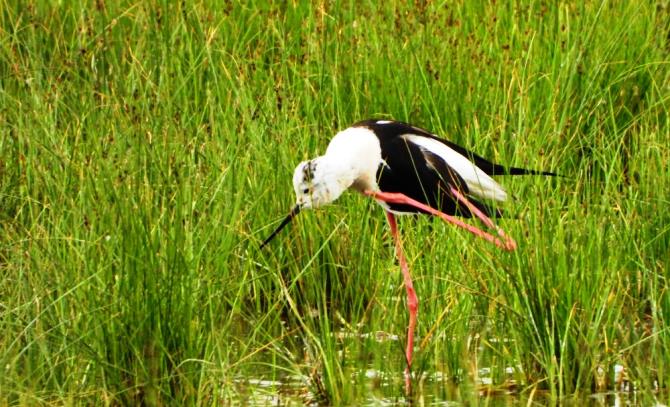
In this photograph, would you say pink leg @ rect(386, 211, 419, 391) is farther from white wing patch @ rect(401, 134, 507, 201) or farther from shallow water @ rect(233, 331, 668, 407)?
white wing patch @ rect(401, 134, 507, 201)

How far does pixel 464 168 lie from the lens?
4691mm

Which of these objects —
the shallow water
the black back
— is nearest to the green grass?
the shallow water

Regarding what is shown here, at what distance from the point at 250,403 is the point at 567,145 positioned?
5.61 feet

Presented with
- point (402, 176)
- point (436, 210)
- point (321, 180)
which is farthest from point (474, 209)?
point (321, 180)

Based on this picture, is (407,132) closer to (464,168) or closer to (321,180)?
(464,168)

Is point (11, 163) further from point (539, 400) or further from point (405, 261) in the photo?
point (539, 400)

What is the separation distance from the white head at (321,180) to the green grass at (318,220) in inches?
6.1

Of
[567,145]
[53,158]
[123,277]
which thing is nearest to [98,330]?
[123,277]

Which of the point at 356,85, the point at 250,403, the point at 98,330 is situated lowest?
the point at 250,403

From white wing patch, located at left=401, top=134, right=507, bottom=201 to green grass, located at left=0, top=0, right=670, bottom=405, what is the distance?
58 millimetres

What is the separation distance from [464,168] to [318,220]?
0.60m

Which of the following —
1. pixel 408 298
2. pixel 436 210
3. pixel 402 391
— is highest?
pixel 436 210

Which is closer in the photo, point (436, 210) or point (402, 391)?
point (402, 391)

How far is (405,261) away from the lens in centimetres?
464
